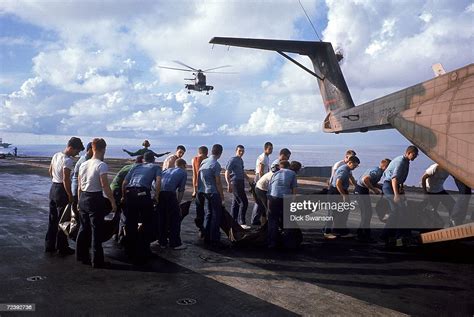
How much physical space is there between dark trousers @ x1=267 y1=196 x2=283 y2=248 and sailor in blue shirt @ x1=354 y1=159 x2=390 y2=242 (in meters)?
1.94

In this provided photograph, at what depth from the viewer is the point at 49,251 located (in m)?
6.75

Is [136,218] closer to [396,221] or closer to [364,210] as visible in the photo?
[364,210]

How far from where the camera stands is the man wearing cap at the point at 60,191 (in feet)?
21.0

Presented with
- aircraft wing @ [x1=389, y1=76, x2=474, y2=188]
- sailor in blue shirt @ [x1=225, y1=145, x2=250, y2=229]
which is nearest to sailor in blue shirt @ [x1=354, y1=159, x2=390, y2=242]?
aircraft wing @ [x1=389, y1=76, x2=474, y2=188]

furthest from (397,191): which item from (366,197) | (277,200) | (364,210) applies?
(277,200)

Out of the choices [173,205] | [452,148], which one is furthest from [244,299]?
[452,148]

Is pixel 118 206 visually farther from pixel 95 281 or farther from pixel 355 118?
pixel 355 118

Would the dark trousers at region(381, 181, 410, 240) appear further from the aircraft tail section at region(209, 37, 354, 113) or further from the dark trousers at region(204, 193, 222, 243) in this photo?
the aircraft tail section at region(209, 37, 354, 113)

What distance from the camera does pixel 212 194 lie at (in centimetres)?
743

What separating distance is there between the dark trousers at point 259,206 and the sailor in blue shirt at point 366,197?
206cm

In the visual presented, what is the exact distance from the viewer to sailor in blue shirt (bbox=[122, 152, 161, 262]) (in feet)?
20.9

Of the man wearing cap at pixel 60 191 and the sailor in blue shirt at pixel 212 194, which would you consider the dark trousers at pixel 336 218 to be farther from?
the man wearing cap at pixel 60 191

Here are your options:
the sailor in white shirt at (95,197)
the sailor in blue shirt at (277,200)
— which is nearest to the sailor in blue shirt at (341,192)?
the sailor in blue shirt at (277,200)

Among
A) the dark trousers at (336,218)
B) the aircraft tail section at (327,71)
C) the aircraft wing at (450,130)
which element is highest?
A: the aircraft tail section at (327,71)
